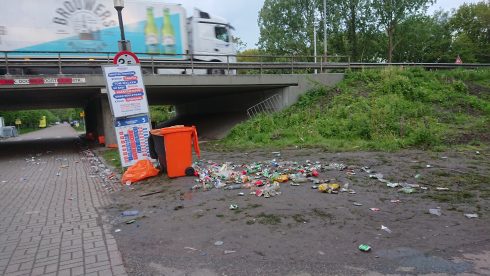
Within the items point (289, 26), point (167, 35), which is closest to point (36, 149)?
point (167, 35)

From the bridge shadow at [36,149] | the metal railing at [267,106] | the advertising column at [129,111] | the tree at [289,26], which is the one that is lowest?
the bridge shadow at [36,149]

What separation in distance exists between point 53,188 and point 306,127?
33.7 ft

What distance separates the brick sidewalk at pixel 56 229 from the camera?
4.13 meters

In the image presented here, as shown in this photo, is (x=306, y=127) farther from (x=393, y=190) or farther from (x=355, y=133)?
(x=393, y=190)

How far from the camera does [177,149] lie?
8.71 meters

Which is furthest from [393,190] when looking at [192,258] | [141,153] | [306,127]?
[306,127]

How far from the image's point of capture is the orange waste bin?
340 inches

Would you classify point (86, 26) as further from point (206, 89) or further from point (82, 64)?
point (206, 89)

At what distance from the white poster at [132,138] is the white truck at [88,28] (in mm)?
8604

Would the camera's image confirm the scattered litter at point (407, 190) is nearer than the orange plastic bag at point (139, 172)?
Yes

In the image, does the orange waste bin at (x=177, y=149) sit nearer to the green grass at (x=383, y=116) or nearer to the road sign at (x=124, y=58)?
the road sign at (x=124, y=58)

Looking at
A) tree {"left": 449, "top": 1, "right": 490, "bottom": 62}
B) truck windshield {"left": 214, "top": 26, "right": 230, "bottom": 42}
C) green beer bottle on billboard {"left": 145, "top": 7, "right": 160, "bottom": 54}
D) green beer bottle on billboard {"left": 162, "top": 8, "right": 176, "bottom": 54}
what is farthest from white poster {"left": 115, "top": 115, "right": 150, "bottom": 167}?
tree {"left": 449, "top": 1, "right": 490, "bottom": 62}

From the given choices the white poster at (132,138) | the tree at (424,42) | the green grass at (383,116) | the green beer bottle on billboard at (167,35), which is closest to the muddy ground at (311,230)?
the white poster at (132,138)

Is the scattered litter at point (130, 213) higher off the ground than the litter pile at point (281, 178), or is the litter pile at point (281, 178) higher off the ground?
the scattered litter at point (130, 213)
